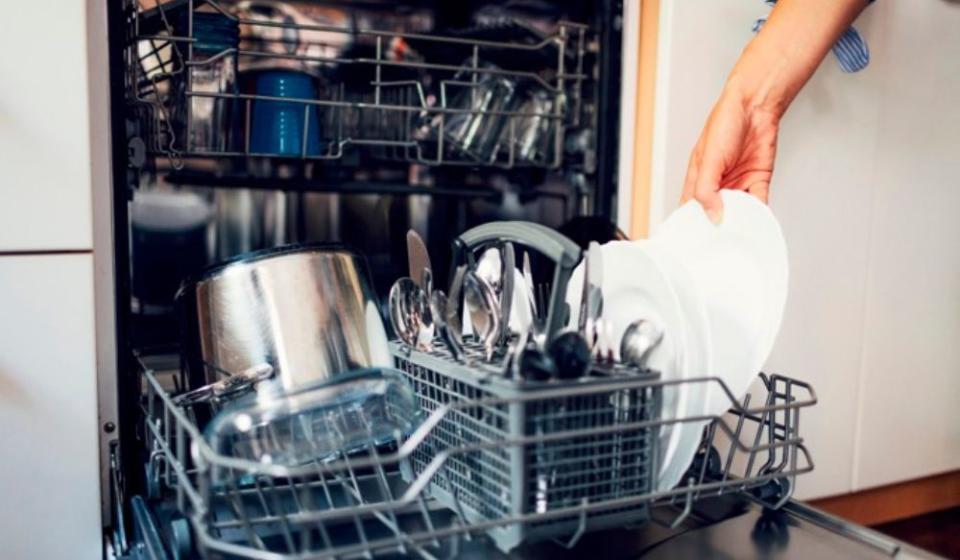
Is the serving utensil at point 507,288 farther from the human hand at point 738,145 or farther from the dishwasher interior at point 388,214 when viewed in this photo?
the human hand at point 738,145

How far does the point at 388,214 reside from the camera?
1.06 meters

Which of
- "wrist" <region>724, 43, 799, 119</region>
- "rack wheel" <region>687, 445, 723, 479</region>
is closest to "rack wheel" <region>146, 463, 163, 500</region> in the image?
"rack wheel" <region>687, 445, 723, 479</region>

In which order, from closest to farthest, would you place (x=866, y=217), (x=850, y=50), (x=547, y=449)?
(x=547, y=449) < (x=850, y=50) < (x=866, y=217)

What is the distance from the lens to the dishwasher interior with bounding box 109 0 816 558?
0.56m

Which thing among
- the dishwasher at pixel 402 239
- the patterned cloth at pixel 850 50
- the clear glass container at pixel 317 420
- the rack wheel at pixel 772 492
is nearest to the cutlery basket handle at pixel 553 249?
the dishwasher at pixel 402 239

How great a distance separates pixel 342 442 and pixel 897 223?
2.98 feet

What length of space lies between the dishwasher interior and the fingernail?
155mm

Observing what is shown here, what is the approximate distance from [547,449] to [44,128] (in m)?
0.51

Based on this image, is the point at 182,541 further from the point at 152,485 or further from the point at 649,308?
the point at 649,308

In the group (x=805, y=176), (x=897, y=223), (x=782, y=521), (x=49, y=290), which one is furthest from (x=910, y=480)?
(x=49, y=290)

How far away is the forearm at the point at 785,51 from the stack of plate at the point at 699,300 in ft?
0.65

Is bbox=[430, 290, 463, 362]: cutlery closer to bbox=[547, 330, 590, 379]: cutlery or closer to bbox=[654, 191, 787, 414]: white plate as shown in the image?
bbox=[547, 330, 590, 379]: cutlery

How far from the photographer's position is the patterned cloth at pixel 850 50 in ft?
3.32

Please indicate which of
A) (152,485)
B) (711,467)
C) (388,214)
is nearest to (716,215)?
(711,467)
